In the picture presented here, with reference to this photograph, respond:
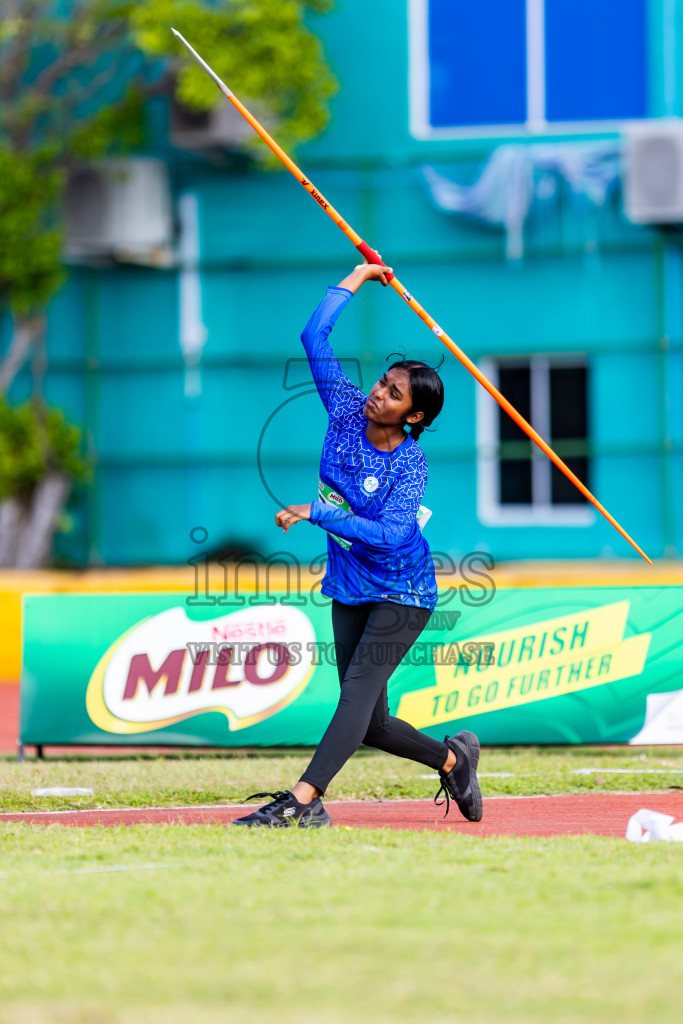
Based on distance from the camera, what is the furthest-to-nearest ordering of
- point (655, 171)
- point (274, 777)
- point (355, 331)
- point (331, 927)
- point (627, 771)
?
point (355, 331) → point (655, 171) → point (627, 771) → point (274, 777) → point (331, 927)

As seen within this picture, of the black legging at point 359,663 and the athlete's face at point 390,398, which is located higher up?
the athlete's face at point 390,398

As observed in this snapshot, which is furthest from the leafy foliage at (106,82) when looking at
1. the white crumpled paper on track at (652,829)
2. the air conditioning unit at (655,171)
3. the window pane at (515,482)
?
the white crumpled paper on track at (652,829)

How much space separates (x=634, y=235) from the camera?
17188 mm

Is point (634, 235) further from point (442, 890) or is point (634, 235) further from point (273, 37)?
point (442, 890)

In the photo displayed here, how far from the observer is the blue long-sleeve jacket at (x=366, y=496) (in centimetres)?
562

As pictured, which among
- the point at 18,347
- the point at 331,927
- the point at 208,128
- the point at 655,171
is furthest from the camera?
the point at 18,347

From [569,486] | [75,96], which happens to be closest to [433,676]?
[569,486]

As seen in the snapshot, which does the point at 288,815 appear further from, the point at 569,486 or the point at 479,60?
the point at 479,60

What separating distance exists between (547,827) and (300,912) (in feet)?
6.92

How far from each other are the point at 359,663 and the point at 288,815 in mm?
683

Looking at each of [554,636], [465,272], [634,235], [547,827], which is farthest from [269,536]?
[547,827]

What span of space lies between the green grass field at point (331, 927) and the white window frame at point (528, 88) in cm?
1315

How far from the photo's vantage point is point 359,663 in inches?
227

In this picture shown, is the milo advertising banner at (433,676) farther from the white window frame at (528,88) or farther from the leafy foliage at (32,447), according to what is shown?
the white window frame at (528,88)
